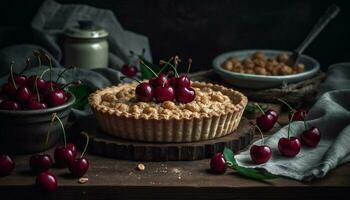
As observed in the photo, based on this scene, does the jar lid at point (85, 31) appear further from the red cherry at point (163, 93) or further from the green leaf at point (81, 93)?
the red cherry at point (163, 93)

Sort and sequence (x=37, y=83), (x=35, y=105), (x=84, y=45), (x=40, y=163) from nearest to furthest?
(x=40, y=163) → (x=35, y=105) → (x=37, y=83) → (x=84, y=45)

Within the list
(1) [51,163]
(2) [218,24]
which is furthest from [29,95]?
(2) [218,24]

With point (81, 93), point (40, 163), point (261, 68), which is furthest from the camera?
point (261, 68)

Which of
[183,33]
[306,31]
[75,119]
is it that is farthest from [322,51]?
[75,119]

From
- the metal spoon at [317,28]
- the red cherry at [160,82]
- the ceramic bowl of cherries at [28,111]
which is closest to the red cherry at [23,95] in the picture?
the ceramic bowl of cherries at [28,111]

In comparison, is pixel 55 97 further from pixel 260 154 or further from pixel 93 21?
pixel 93 21

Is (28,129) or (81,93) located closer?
(28,129)

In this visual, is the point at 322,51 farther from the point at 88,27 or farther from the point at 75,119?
the point at 75,119
